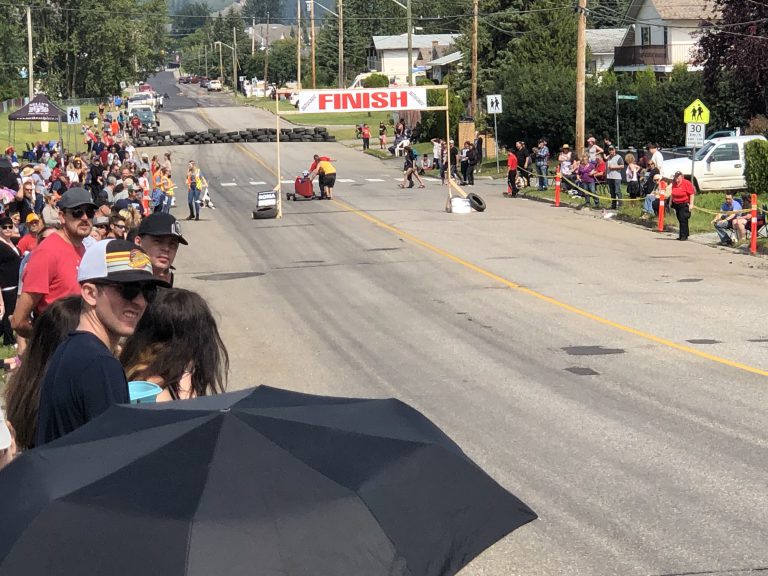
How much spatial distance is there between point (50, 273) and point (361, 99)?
1019 inches

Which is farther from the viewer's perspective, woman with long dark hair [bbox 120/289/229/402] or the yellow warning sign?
the yellow warning sign

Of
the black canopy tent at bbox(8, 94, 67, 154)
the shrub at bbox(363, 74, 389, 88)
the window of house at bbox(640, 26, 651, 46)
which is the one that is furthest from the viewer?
the shrub at bbox(363, 74, 389, 88)

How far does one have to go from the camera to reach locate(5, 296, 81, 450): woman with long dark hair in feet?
19.4

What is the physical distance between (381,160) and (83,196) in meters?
54.5

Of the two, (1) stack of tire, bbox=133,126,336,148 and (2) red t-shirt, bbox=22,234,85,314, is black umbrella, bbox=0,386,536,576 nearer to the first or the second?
(2) red t-shirt, bbox=22,234,85,314

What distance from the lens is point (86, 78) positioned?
359 feet

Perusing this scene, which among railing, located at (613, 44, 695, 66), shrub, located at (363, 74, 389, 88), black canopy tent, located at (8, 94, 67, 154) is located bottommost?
black canopy tent, located at (8, 94, 67, 154)

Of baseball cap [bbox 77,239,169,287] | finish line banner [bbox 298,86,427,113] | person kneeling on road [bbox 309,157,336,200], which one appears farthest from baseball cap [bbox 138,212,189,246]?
person kneeling on road [bbox 309,157,336,200]

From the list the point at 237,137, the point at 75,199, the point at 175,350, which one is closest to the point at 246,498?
the point at 175,350

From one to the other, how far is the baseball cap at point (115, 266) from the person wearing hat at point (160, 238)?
3.65 m

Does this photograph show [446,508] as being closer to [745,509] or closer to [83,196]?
[745,509]

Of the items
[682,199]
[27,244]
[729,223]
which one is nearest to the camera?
[27,244]

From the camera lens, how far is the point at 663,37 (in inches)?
2667

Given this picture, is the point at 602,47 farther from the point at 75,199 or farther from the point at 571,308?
Result: the point at 75,199
